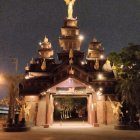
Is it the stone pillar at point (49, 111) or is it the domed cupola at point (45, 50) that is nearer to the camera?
the stone pillar at point (49, 111)

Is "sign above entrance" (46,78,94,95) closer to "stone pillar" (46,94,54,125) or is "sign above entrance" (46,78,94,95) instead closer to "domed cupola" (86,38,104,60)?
"stone pillar" (46,94,54,125)

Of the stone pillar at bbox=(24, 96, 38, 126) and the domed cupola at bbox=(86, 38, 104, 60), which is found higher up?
the domed cupola at bbox=(86, 38, 104, 60)

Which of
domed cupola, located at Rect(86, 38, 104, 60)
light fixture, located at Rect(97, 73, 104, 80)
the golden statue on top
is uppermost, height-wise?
the golden statue on top

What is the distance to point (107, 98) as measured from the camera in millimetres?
36469

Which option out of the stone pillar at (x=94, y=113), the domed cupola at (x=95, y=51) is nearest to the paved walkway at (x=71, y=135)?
the stone pillar at (x=94, y=113)

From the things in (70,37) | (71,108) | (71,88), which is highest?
(70,37)

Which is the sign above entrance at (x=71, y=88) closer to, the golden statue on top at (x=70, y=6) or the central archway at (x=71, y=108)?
the central archway at (x=71, y=108)

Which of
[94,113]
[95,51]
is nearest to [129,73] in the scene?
[94,113]

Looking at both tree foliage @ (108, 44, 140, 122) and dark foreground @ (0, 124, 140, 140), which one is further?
tree foliage @ (108, 44, 140, 122)

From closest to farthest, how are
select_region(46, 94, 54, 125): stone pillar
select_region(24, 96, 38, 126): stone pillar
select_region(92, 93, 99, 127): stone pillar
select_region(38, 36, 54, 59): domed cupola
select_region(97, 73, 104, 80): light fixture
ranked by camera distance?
select_region(92, 93, 99, 127): stone pillar
select_region(46, 94, 54, 125): stone pillar
select_region(24, 96, 38, 126): stone pillar
select_region(97, 73, 104, 80): light fixture
select_region(38, 36, 54, 59): domed cupola

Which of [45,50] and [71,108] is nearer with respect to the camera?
[71,108]

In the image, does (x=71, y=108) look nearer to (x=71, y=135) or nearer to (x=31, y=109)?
(x=31, y=109)

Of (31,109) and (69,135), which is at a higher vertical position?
(31,109)

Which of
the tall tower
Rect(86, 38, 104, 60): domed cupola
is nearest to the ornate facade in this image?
the tall tower
